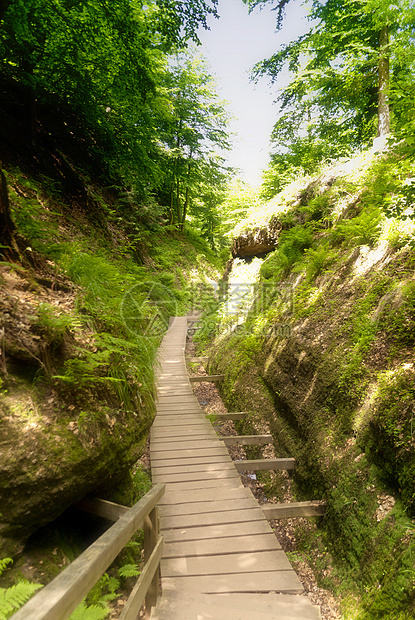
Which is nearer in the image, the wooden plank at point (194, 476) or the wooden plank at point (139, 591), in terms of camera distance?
the wooden plank at point (139, 591)

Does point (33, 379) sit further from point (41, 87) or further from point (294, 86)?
point (294, 86)

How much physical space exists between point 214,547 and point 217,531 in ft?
0.76

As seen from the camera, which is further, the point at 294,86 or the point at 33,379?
the point at 294,86

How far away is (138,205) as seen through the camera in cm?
1322

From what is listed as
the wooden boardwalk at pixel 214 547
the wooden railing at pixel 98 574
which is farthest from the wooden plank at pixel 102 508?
the wooden boardwalk at pixel 214 547

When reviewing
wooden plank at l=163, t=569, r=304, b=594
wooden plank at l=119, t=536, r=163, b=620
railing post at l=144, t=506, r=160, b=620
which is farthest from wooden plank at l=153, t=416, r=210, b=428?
wooden plank at l=119, t=536, r=163, b=620

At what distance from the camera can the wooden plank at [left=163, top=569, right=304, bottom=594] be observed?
9.75ft

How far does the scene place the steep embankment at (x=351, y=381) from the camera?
2883 millimetres

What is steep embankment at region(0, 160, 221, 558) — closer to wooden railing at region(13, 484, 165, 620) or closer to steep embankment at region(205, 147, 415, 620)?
wooden railing at region(13, 484, 165, 620)

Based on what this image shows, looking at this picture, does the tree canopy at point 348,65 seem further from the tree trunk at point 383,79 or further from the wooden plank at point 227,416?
the wooden plank at point 227,416

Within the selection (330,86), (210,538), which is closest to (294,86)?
(330,86)

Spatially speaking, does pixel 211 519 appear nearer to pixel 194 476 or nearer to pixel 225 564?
pixel 225 564

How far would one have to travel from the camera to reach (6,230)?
127 inches

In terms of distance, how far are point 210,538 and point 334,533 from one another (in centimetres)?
145
